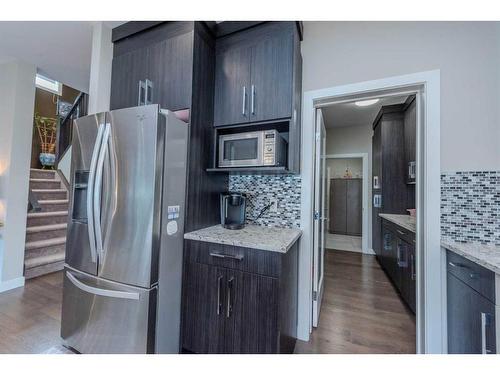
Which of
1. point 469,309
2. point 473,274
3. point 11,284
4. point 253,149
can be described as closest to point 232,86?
point 253,149

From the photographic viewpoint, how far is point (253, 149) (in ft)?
5.53

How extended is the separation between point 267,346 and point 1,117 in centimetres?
383

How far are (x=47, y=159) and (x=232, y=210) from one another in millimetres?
4531

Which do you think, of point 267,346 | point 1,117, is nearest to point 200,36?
point 267,346

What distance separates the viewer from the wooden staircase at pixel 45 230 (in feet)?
9.65

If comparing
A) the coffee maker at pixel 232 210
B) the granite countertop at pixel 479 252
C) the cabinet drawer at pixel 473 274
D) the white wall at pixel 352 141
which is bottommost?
the cabinet drawer at pixel 473 274

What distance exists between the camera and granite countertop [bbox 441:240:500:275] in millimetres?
1110

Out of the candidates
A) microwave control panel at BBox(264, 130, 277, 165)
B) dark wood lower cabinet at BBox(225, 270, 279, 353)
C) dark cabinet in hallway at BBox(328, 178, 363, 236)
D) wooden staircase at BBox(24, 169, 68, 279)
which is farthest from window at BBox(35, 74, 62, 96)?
dark cabinet in hallway at BBox(328, 178, 363, 236)

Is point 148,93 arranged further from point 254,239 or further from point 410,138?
point 410,138

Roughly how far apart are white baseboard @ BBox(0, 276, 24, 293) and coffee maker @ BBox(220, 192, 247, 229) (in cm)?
274

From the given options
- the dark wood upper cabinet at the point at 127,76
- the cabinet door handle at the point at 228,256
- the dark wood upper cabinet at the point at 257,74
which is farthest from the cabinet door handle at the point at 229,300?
the dark wood upper cabinet at the point at 127,76

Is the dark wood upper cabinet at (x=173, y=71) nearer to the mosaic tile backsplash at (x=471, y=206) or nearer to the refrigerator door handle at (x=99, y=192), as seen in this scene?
the refrigerator door handle at (x=99, y=192)

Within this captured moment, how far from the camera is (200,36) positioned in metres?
1.71
